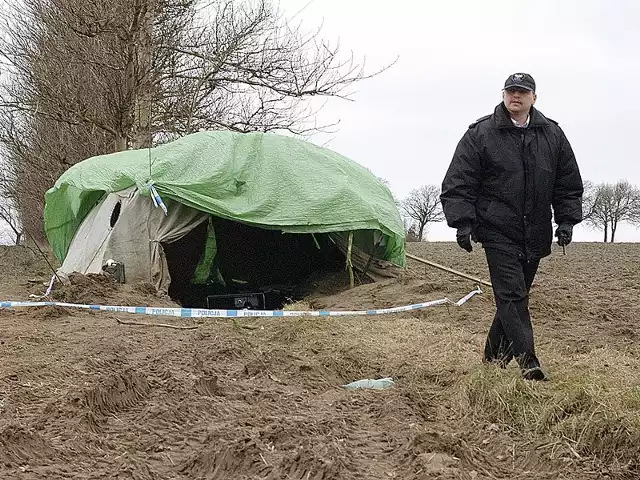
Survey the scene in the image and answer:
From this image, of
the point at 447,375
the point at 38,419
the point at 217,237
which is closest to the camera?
the point at 38,419

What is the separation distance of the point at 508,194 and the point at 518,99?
0.58 m

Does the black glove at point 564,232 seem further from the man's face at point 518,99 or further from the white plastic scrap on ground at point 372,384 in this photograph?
the white plastic scrap on ground at point 372,384

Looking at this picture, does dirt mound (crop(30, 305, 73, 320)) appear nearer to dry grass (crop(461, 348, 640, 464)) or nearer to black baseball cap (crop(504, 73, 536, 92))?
dry grass (crop(461, 348, 640, 464))

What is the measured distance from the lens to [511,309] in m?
4.59

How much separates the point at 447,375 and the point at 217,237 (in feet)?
30.0

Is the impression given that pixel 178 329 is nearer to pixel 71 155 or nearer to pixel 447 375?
pixel 447 375

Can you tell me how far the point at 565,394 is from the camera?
145 inches

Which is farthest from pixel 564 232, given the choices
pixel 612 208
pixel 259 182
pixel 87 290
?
pixel 612 208

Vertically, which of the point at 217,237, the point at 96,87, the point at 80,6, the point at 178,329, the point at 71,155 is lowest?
the point at 178,329

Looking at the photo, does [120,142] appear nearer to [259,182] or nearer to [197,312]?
[259,182]

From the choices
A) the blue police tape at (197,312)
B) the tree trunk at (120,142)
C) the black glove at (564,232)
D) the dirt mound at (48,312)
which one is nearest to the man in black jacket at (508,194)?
the black glove at (564,232)

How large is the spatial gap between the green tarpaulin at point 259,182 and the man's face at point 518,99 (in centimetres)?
646

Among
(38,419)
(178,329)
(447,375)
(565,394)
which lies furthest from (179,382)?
(178,329)

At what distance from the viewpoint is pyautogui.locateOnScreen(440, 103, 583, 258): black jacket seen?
15.2ft
